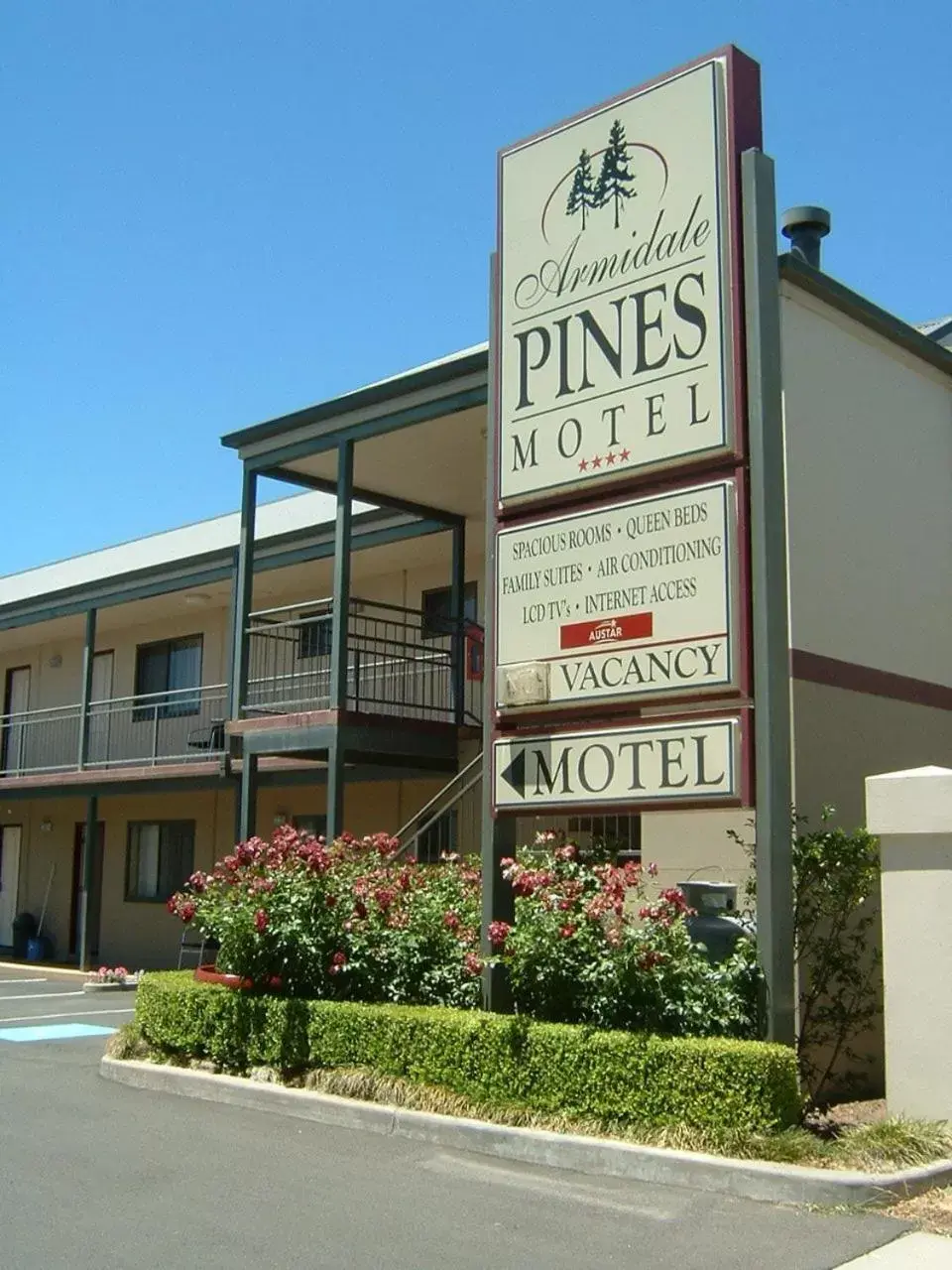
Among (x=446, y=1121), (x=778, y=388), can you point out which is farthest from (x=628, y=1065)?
(x=778, y=388)

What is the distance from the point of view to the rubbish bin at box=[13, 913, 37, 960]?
83.9ft

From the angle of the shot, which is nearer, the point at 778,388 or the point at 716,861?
the point at 778,388

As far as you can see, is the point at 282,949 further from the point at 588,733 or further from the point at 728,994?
the point at 728,994

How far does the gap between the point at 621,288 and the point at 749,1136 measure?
520 centimetres

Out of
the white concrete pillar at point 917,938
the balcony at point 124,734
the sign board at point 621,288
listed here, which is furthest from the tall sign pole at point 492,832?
the balcony at point 124,734

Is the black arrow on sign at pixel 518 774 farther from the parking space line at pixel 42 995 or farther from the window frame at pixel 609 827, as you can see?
the parking space line at pixel 42 995

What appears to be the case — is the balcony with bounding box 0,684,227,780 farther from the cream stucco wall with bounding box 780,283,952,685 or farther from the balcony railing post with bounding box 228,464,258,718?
the cream stucco wall with bounding box 780,283,952,685

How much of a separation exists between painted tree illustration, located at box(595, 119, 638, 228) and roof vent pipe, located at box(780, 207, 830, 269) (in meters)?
5.48

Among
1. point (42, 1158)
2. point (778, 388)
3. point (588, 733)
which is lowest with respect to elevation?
point (42, 1158)

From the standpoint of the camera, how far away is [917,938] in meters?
7.80

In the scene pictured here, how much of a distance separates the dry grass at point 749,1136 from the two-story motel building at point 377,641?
2.78 meters

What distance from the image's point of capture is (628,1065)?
7.72 m

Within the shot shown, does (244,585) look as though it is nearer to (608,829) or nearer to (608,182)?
(608,829)

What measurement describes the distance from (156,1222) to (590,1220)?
200 centimetres
